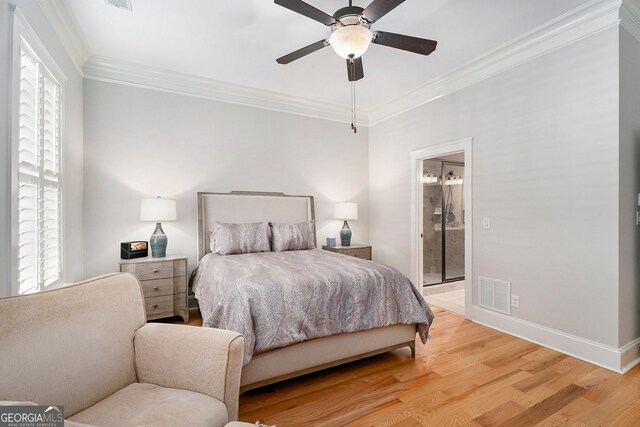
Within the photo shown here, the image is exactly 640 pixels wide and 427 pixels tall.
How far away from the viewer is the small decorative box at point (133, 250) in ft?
10.7

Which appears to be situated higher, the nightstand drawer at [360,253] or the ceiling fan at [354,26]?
the ceiling fan at [354,26]

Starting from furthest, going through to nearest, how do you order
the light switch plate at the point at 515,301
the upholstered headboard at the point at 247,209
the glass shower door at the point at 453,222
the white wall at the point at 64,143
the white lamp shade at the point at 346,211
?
1. the glass shower door at the point at 453,222
2. the white lamp shade at the point at 346,211
3. the upholstered headboard at the point at 247,209
4. the light switch plate at the point at 515,301
5. the white wall at the point at 64,143

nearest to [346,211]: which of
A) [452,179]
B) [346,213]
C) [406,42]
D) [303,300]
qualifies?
[346,213]

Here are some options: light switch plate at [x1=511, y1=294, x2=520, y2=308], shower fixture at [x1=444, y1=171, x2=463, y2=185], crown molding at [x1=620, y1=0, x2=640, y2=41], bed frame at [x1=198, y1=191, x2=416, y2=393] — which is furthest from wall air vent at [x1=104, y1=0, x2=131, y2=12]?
shower fixture at [x1=444, y1=171, x2=463, y2=185]

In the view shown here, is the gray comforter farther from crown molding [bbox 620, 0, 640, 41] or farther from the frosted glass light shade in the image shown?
crown molding [bbox 620, 0, 640, 41]

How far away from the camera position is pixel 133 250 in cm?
330

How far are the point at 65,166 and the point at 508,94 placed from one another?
14.2ft

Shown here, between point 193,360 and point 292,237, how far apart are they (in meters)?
2.61

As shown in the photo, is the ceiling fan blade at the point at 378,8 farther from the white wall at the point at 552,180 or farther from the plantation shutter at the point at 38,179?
the plantation shutter at the point at 38,179

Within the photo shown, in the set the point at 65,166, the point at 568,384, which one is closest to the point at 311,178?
the point at 65,166

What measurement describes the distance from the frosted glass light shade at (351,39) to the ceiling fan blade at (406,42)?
0.42 ft

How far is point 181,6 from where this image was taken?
2.51 m

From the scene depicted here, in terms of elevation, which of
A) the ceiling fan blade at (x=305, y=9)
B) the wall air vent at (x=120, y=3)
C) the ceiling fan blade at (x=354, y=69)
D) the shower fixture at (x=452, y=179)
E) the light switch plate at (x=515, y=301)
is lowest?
the light switch plate at (x=515, y=301)

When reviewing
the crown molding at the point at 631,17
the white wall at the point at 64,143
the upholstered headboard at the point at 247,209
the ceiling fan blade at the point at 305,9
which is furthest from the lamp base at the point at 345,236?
the crown molding at the point at 631,17
